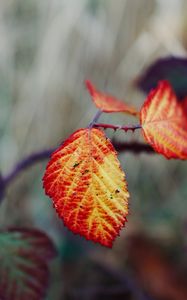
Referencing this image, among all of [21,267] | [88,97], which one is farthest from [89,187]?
[88,97]

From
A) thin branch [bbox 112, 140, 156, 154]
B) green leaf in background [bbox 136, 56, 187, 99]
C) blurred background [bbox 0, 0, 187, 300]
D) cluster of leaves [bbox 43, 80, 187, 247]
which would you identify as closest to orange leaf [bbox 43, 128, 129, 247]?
cluster of leaves [bbox 43, 80, 187, 247]

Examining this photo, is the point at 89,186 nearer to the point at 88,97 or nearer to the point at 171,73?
the point at 171,73

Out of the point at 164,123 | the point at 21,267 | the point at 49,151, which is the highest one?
the point at 164,123

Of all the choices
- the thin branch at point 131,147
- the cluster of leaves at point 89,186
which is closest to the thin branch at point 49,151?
the thin branch at point 131,147

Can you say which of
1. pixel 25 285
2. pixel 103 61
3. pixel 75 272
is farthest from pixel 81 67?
pixel 25 285

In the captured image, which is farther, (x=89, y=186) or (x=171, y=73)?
(x=171, y=73)

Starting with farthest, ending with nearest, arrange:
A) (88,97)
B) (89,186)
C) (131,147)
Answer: (88,97)
(131,147)
(89,186)

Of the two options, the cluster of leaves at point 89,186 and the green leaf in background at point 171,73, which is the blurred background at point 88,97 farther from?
the cluster of leaves at point 89,186
